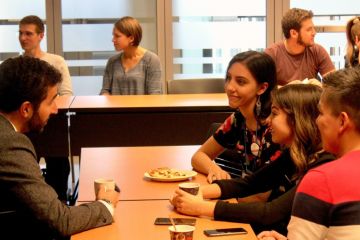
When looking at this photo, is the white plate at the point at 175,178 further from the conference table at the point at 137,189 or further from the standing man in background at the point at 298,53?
the standing man in background at the point at 298,53

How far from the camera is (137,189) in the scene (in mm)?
2572

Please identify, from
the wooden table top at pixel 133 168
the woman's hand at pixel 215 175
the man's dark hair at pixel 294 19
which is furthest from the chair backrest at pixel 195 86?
the woman's hand at pixel 215 175

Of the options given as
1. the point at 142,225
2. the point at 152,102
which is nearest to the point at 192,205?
the point at 142,225

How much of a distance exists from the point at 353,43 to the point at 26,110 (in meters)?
3.29

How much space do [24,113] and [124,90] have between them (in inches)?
132

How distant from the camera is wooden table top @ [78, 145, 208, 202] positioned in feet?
8.25

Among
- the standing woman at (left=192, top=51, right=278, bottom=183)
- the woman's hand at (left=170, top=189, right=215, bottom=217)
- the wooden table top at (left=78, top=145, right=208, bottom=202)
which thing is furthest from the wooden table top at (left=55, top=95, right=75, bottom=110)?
the woman's hand at (left=170, top=189, right=215, bottom=217)

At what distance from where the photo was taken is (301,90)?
226 cm

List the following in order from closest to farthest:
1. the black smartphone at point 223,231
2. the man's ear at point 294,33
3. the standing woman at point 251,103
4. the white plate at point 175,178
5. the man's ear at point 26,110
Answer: the black smartphone at point 223,231
the man's ear at point 26,110
the white plate at point 175,178
the standing woman at point 251,103
the man's ear at point 294,33

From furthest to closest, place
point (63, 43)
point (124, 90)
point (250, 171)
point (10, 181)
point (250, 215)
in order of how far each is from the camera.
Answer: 1. point (63, 43)
2. point (124, 90)
3. point (250, 171)
4. point (250, 215)
5. point (10, 181)

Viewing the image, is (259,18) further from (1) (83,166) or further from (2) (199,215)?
(2) (199,215)

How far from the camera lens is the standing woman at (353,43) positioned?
4695 millimetres

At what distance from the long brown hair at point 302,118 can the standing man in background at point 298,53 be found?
3.06 metres

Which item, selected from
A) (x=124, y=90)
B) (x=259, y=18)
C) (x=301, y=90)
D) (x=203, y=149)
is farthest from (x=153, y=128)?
(x=259, y=18)
